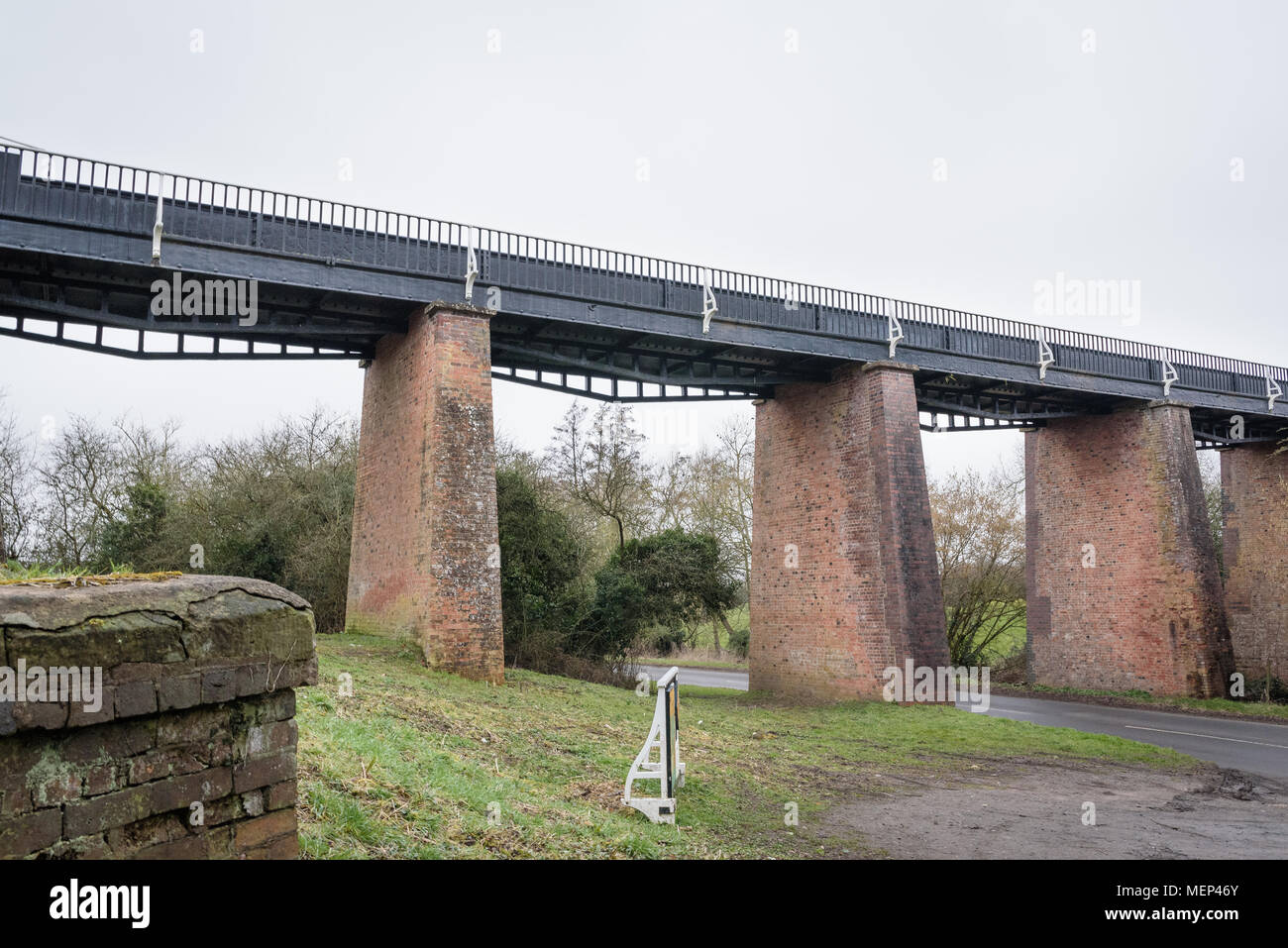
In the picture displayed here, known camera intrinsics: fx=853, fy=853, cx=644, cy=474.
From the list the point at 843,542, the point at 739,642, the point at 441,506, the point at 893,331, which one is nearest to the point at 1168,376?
the point at 893,331

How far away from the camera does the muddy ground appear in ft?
23.6

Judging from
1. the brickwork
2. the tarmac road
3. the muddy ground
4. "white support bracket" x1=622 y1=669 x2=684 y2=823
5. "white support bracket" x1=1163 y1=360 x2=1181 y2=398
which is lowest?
the tarmac road

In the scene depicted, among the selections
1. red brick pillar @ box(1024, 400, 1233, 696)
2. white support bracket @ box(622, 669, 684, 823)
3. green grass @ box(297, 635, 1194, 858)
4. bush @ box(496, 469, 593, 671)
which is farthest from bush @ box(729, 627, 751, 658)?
white support bracket @ box(622, 669, 684, 823)

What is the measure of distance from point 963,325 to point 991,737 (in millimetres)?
10292

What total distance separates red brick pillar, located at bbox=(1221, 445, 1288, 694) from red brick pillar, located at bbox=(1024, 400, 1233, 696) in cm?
507

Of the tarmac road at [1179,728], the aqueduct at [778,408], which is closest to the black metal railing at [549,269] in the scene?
the aqueduct at [778,408]

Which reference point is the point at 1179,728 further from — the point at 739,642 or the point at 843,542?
the point at 739,642

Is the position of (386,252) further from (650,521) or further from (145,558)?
A: (650,521)

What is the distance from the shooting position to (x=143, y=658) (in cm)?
291

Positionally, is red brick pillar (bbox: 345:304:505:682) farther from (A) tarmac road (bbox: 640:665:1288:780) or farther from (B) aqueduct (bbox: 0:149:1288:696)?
(A) tarmac road (bbox: 640:665:1288:780)

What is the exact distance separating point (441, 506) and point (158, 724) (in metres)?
10.9

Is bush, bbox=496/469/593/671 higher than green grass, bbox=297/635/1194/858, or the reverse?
bush, bbox=496/469/593/671

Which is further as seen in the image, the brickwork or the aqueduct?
the aqueduct

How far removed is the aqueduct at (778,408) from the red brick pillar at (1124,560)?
0.07 metres
